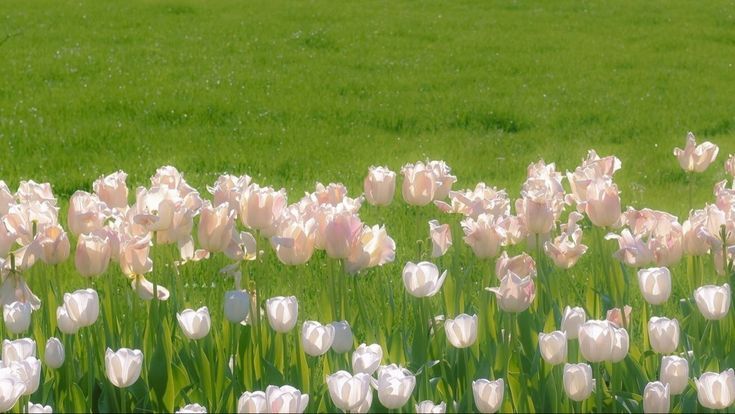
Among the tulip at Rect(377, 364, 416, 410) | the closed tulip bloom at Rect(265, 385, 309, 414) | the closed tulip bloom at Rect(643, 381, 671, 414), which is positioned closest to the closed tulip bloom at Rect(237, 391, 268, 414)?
the closed tulip bloom at Rect(265, 385, 309, 414)

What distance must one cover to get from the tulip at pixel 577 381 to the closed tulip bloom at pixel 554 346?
120 millimetres

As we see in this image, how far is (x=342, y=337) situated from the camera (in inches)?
110

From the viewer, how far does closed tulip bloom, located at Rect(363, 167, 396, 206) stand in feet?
11.9

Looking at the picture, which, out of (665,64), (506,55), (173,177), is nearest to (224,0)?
(506,55)

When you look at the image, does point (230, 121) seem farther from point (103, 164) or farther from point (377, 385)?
point (377, 385)

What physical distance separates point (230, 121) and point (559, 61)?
17.6 ft

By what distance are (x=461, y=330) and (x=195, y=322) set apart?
0.70 meters

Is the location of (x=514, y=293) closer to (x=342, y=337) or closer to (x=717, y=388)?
(x=342, y=337)

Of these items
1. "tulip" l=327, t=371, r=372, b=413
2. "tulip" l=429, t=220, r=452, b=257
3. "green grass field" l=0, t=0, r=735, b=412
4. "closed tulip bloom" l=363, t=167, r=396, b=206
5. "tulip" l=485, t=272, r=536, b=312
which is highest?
"tulip" l=327, t=371, r=372, b=413

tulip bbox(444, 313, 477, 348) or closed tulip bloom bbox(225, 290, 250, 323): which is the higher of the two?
tulip bbox(444, 313, 477, 348)

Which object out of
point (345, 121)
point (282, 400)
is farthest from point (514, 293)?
point (345, 121)

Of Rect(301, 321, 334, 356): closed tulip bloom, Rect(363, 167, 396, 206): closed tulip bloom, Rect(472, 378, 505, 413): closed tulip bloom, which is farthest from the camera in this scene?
Rect(363, 167, 396, 206): closed tulip bloom

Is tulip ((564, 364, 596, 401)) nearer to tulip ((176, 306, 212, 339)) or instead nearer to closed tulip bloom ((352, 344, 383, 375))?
closed tulip bloom ((352, 344, 383, 375))

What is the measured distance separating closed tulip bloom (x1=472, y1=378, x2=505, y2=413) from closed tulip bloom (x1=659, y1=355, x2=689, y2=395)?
17.2 inches
